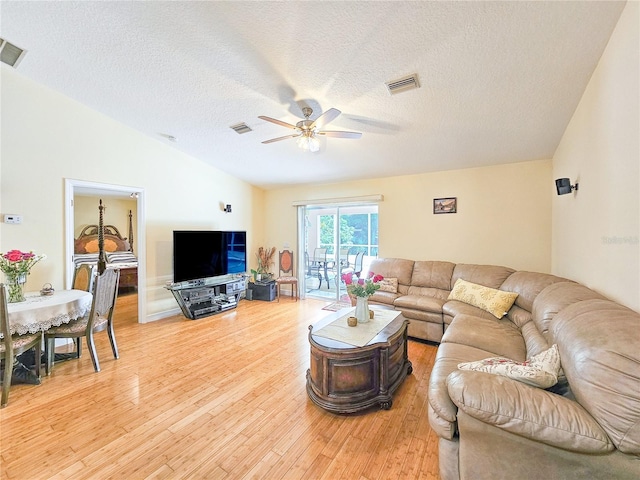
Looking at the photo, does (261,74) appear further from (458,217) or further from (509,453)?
(458,217)

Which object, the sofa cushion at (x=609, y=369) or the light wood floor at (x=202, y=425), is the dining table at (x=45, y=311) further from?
the sofa cushion at (x=609, y=369)

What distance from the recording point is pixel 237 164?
4992 mm

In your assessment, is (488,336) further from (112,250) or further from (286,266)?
(112,250)

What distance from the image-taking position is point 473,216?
427 centimetres

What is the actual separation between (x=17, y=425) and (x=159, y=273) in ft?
8.60

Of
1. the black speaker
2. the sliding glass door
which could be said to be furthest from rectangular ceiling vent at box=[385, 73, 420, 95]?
the sliding glass door

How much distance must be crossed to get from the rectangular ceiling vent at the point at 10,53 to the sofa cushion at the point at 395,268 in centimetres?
490

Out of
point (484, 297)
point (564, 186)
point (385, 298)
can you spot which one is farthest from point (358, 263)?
point (564, 186)

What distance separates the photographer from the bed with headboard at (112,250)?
6.05 meters

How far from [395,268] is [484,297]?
1.44m

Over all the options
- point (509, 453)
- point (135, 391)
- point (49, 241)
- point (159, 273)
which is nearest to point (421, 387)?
point (509, 453)

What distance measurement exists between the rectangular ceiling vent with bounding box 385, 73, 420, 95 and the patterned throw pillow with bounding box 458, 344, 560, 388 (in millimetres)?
→ 2251

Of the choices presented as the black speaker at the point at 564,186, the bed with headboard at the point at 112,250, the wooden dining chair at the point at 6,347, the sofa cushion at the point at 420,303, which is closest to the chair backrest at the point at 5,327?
the wooden dining chair at the point at 6,347

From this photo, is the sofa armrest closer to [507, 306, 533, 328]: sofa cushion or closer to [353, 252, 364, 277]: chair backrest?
[507, 306, 533, 328]: sofa cushion
